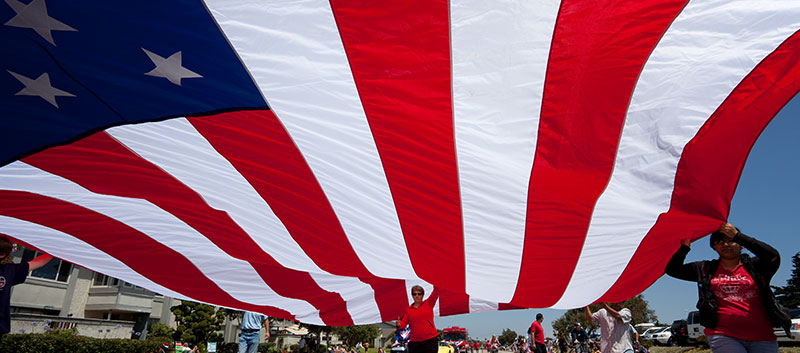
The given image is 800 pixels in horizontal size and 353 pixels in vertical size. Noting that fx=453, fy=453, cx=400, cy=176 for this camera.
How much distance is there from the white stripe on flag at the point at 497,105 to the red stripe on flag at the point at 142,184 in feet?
5.75

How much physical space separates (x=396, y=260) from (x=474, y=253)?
62 centimetres

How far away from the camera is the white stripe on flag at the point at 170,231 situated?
2.78 meters

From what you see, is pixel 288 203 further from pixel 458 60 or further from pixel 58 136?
pixel 458 60

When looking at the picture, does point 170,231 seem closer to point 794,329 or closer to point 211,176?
point 211,176

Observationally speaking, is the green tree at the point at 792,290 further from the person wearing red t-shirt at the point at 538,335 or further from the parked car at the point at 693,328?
the person wearing red t-shirt at the point at 538,335

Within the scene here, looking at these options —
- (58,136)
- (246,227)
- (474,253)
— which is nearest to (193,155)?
(58,136)

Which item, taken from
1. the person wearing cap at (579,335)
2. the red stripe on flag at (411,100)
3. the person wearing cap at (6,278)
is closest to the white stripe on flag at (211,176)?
the red stripe on flag at (411,100)

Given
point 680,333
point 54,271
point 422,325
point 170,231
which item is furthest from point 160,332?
point 680,333

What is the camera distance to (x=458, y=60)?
71.4 inches

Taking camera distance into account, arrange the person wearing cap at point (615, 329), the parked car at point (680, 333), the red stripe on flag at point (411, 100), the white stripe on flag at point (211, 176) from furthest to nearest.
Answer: the parked car at point (680, 333) < the person wearing cap at point (615, 329) < the white stripe on flag at point (211, 176) < the red stripe on flag at point (411, 100)

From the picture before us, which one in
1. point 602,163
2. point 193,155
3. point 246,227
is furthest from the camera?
point 246,227

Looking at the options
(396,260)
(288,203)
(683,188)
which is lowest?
(396,260)

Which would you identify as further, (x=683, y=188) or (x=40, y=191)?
(x=40, y=191)

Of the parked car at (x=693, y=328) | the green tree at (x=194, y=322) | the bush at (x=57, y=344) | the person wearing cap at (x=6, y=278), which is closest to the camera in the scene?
the person wearing cap at (x=6, y=278)
